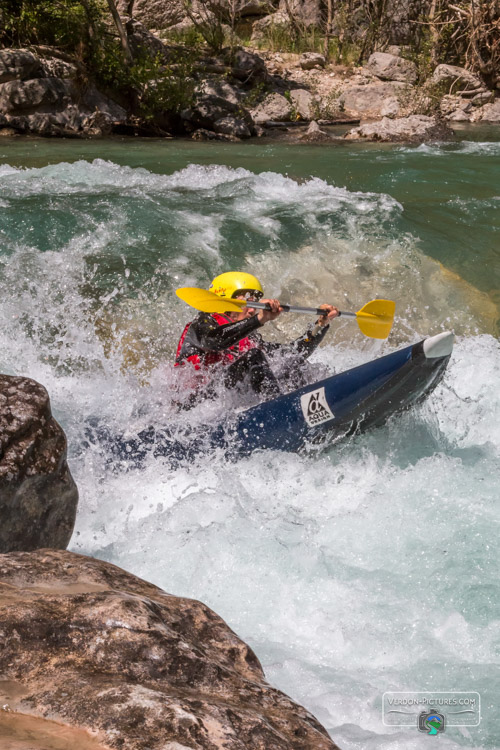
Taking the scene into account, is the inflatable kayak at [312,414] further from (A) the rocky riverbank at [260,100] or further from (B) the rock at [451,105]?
(B) the rock at [451,105]

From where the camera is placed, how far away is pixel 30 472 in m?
2.77

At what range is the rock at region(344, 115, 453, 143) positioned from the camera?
40.4ft

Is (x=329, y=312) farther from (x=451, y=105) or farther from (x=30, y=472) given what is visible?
(x=451, y=105)

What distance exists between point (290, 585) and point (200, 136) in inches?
434

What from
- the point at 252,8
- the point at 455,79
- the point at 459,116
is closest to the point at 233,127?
the point at 459,116

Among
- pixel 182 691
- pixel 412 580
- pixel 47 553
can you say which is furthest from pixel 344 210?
pixel 182 691

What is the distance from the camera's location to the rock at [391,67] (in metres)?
16.9

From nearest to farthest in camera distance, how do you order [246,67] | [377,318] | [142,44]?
[377,318] → [142,44] → [246,67]

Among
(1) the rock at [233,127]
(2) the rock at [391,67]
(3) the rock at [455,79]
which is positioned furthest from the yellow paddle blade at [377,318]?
(2) the rock at [391,67]

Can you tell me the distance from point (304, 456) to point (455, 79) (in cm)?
1477

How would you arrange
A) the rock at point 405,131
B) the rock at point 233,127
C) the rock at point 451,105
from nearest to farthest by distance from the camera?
1. the rock at point 405,131
2. the rock at point 233,127
3. the rock at point 451,105

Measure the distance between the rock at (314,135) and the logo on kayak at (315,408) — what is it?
369 inches

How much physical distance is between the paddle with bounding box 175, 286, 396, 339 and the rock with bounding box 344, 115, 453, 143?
8.49m

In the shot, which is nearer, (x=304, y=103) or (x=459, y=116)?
(x=459, y=116)
